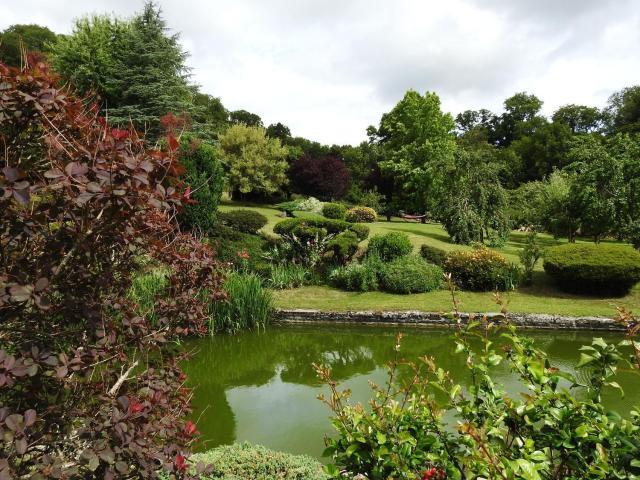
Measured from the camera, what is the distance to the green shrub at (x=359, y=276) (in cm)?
1190

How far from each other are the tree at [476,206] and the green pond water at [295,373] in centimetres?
841

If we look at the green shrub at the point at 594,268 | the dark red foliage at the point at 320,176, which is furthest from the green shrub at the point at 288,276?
the dark red foliage at the point at 320,176

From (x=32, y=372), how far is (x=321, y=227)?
12.7 meters

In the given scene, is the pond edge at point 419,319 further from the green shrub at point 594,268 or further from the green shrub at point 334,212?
the green shrub at point 334,212

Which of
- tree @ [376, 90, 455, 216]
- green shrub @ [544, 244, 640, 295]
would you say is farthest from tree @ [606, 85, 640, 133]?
green shrub @ [544, 244, 640, 295]

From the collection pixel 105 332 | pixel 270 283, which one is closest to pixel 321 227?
pixel 270 283

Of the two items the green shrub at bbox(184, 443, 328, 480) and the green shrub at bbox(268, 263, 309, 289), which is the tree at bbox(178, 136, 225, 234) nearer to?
the green shrub at bbox(268, 263, 309, 289)

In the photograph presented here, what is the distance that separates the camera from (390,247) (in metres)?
12.8

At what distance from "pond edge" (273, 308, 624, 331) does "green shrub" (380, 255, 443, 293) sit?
1.68 meters

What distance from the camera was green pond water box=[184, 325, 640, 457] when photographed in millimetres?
4953

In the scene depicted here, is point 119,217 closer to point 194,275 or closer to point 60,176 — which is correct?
point 60,176

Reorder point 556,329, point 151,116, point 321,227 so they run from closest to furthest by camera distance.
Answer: point 556,329, point 321,227, point 151,116

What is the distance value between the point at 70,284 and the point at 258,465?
215 cm

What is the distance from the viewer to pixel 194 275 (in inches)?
108
